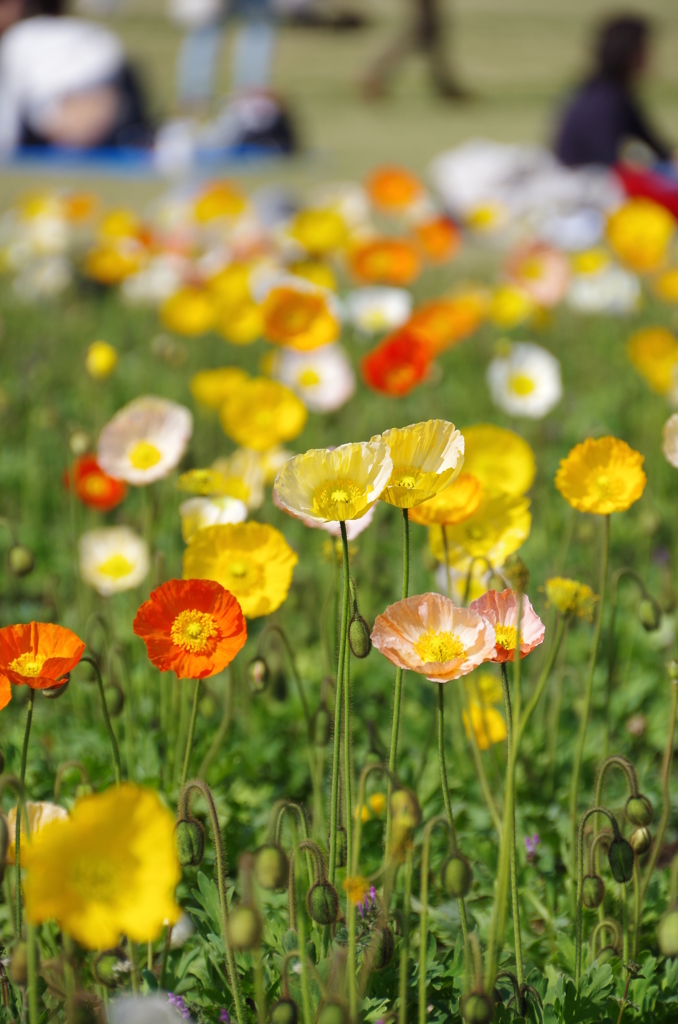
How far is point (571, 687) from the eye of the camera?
1.87 metres

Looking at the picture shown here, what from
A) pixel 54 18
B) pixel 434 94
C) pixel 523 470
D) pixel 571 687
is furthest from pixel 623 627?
pixel 434 94

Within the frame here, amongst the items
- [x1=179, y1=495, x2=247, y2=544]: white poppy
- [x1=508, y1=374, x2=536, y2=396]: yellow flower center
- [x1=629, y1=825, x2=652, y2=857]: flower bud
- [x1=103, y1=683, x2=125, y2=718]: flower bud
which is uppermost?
[x1=179, y1=495, x2=247, y2=544]: white poppy

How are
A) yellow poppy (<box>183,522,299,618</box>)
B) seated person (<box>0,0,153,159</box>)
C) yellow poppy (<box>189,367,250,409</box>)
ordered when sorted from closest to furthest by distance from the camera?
1. yellow poppy (<box>183,522,299,618</box>)
2. yellow poppy (<box>189,367,250,409</box>)
3. seated person (<box>0,0,153,159</box>)

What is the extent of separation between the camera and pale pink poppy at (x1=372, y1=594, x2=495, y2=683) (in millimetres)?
973

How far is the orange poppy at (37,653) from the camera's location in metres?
0.98

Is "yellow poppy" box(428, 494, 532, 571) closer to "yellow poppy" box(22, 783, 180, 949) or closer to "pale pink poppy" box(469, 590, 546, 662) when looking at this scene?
"pale pink poppy" box(469, 590, 546, 662)

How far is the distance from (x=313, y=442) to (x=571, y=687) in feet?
4.32

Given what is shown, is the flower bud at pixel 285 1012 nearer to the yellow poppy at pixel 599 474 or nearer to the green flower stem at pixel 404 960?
the green flower stem at pixel 404 960

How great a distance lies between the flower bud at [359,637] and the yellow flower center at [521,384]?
1.72 meters

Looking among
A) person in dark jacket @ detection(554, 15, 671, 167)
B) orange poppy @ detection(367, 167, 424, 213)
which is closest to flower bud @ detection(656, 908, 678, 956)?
orange poppy @ detection(367, 167, 424, 213)

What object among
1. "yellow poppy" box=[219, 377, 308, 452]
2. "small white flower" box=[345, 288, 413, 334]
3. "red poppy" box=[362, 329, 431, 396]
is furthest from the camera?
"small white flower" box=[345, 288, 413, 334]

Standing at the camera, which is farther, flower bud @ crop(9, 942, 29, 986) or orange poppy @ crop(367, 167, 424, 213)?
orange poppy @ crop(367, 167, 424, 213)

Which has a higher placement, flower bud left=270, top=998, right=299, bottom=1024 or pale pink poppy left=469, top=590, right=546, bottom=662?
pale pink poppy left=469, top=590, right=546, bottom=662

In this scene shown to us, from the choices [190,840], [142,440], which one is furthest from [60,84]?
[190,840]
